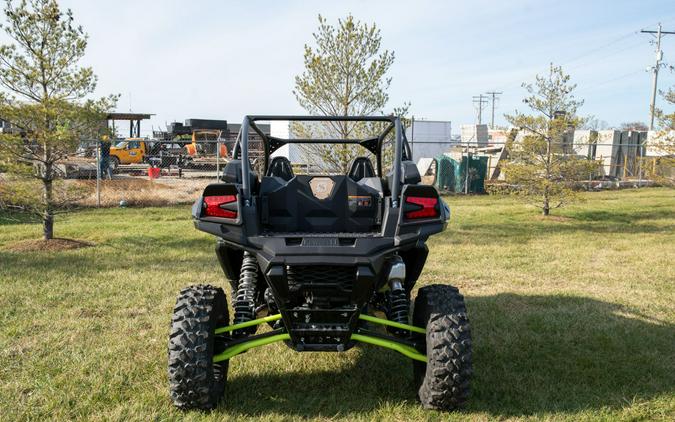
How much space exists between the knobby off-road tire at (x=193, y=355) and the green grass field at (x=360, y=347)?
105 millimetres

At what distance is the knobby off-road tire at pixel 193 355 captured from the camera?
11.3 ft

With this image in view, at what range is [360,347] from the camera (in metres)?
4.91

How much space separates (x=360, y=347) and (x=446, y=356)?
154 cm

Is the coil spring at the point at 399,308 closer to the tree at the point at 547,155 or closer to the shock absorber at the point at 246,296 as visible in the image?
the shock absorber at the point at 246,296

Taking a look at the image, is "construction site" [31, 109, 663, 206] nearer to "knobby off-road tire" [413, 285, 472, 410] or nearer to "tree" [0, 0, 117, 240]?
"tree" [0, 0, 117, 240]

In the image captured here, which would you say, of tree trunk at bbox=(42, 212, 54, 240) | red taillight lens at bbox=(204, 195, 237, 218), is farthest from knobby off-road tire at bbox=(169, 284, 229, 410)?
tree trunk at bbox=(42, 212, 54, 240)

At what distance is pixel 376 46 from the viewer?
11.1 m

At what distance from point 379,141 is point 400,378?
211 centimetres

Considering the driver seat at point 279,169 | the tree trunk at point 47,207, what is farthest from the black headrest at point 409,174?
the tree trunk at point 47,207

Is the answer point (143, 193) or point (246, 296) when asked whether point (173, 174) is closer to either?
point (143, 193)

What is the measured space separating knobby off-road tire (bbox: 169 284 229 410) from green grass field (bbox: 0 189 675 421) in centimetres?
10

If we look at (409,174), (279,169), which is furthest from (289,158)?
(409,174)

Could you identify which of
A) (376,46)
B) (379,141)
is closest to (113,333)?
(379,141)

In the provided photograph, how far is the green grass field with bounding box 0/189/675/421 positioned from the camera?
3686 mm
